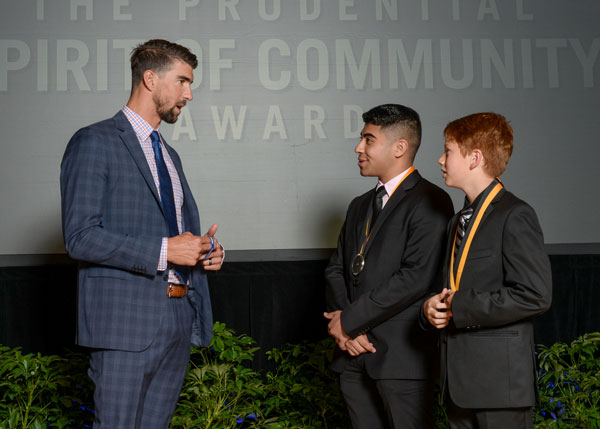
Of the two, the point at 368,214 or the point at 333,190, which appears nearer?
the point at 368,214

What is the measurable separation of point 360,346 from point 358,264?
310 mm

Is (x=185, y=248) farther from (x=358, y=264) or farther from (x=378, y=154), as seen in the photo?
(x=378, y=154)

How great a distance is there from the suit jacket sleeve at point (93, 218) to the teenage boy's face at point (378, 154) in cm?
94

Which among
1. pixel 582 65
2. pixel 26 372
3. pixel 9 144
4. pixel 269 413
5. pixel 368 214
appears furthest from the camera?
pixel 582 65

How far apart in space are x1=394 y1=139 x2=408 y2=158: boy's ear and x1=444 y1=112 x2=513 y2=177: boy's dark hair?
50 centimetres

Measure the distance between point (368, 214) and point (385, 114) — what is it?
411 mm

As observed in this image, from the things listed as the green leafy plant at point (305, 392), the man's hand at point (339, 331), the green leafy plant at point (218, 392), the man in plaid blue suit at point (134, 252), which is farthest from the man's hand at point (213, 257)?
the green leafy plant at point (305, 392)

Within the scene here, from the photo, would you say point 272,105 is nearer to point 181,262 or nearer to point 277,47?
point 277,47

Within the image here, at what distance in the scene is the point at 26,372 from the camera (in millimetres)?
3248

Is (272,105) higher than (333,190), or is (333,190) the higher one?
(272,105)

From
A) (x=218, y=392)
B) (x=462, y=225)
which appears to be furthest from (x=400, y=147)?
(x=218, y=392)

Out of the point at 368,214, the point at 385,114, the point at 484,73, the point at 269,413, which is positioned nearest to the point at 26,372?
the point at 269,413

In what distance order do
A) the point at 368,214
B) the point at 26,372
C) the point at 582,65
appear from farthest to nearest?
the point at 582,65 < the point at 26,372 < the point at 368,214

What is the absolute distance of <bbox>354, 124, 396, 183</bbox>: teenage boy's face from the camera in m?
2.46
